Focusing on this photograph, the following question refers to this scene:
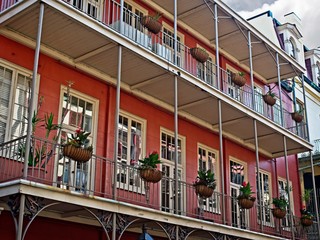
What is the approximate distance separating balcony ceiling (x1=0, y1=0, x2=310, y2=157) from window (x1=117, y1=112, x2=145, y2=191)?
933 millimetres

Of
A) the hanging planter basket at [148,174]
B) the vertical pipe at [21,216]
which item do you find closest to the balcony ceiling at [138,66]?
the hanging planter basket at [148,174]

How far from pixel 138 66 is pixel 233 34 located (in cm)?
535

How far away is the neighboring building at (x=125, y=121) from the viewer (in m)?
9.36

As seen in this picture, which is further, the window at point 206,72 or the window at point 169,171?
the window at point 206,72

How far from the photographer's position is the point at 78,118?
11484 mm

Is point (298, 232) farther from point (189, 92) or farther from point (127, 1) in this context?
point (127, 1)

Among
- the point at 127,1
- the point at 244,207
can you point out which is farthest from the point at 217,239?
the point at 127,1

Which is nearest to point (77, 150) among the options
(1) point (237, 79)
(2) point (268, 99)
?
(1) point (237, 79)

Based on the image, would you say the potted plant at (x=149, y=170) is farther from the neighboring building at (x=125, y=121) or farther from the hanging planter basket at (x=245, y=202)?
the hanging planter basket at (x=245, y=202)

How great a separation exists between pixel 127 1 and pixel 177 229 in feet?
21.6

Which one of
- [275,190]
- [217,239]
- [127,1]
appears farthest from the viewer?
[275,190]

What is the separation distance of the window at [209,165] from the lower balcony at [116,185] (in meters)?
0.03

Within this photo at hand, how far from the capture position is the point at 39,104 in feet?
34.4

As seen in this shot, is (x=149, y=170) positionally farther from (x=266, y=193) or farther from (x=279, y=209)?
(x=266, y=193)
